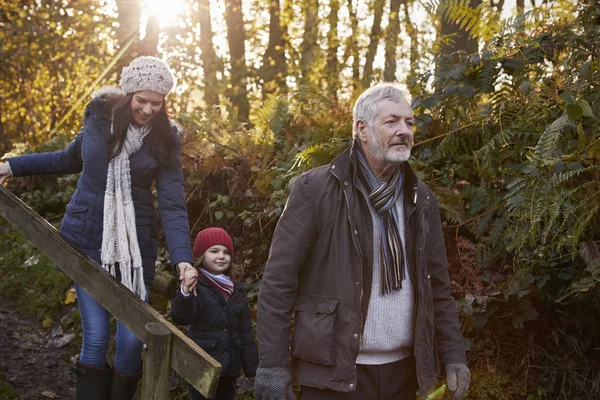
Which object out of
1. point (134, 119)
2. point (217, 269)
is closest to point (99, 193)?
point (134, 119)

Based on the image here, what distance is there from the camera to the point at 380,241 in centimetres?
321

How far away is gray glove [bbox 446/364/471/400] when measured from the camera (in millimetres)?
3334

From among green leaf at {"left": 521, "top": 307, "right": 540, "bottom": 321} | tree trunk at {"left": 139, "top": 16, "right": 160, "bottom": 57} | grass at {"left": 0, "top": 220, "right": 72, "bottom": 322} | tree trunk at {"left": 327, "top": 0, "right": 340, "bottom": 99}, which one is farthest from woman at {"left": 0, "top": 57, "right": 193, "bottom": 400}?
tree trunk at {"left": 327, "top": 0, "right": 340, "bottom": 99}

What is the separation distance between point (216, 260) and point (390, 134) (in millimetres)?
2099

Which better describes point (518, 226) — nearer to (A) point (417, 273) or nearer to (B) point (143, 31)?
(A) point (417, 273)

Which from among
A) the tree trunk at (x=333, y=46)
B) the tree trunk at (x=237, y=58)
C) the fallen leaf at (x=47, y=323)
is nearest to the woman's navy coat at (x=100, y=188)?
the fallen leaf at (x=47, y=323)

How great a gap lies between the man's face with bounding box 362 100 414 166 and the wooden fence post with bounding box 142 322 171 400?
1.30 meters

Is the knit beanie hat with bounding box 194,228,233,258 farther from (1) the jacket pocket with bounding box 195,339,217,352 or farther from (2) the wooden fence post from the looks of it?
(2) the wooden fence post

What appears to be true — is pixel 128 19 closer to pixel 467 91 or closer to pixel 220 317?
pixel 467 91

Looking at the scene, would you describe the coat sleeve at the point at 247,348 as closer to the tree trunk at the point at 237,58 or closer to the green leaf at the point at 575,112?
the green leaf at the point at 575,112

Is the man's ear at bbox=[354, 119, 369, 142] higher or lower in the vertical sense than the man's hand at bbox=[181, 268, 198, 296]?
higher

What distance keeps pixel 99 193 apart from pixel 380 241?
1916mm

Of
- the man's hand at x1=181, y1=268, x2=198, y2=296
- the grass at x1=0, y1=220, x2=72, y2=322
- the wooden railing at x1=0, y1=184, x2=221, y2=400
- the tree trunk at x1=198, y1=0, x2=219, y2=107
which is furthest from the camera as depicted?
the tree trunk at x1=198, y1=0, x2=219, y2=107

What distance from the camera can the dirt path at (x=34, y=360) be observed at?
5.94m
